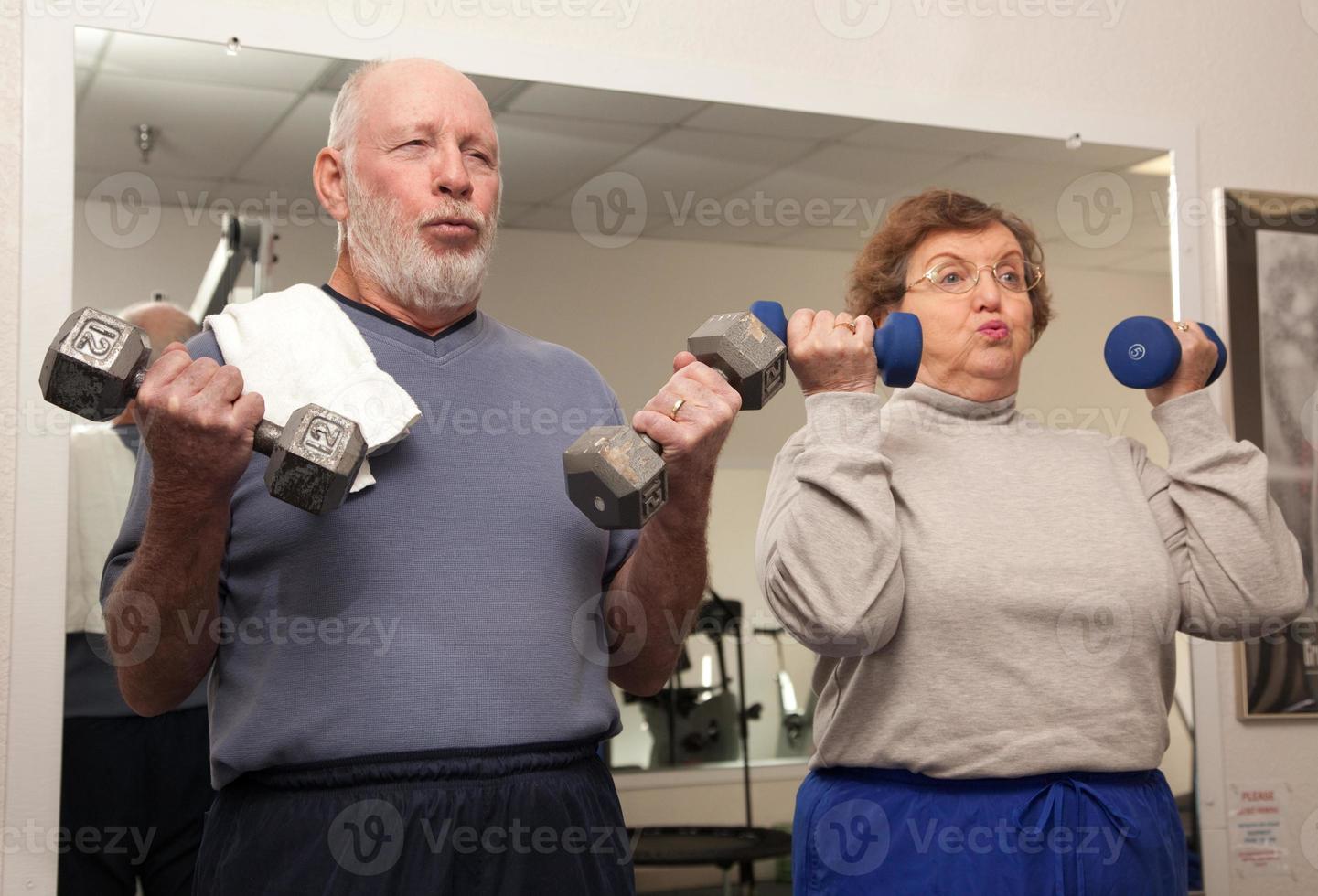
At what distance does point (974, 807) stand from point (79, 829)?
46.4 inches

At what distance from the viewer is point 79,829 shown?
1712mm

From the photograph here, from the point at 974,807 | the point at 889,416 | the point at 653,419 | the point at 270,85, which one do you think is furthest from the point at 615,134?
the point at 974,807

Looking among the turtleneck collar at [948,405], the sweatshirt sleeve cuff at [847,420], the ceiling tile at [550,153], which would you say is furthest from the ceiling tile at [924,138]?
the sweatshirt sleeve cuff at [847,420]

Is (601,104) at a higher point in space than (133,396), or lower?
higher

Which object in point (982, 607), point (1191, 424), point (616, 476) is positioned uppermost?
point (1191, 424)

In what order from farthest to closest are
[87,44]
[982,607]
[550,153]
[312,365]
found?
[550,153] → [87,44] → [982,607] → [312,365]

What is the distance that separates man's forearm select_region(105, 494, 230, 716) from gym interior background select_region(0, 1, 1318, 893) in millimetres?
610

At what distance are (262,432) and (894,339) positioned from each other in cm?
80

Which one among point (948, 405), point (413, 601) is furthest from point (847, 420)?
point (413, 601)

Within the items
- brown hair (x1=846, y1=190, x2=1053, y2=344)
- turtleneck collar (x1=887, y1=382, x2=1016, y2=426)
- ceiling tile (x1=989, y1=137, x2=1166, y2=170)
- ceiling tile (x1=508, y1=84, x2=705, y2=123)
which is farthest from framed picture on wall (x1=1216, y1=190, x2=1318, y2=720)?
ceiling tile (x1=508, y1=84, x2=705, y2=123)

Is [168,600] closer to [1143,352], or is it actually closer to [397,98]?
[397,98]

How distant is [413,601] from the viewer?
1233 millimetres

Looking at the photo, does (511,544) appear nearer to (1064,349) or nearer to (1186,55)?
(1064,349)

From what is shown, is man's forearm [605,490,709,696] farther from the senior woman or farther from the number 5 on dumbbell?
the number 5 on dumbbell
